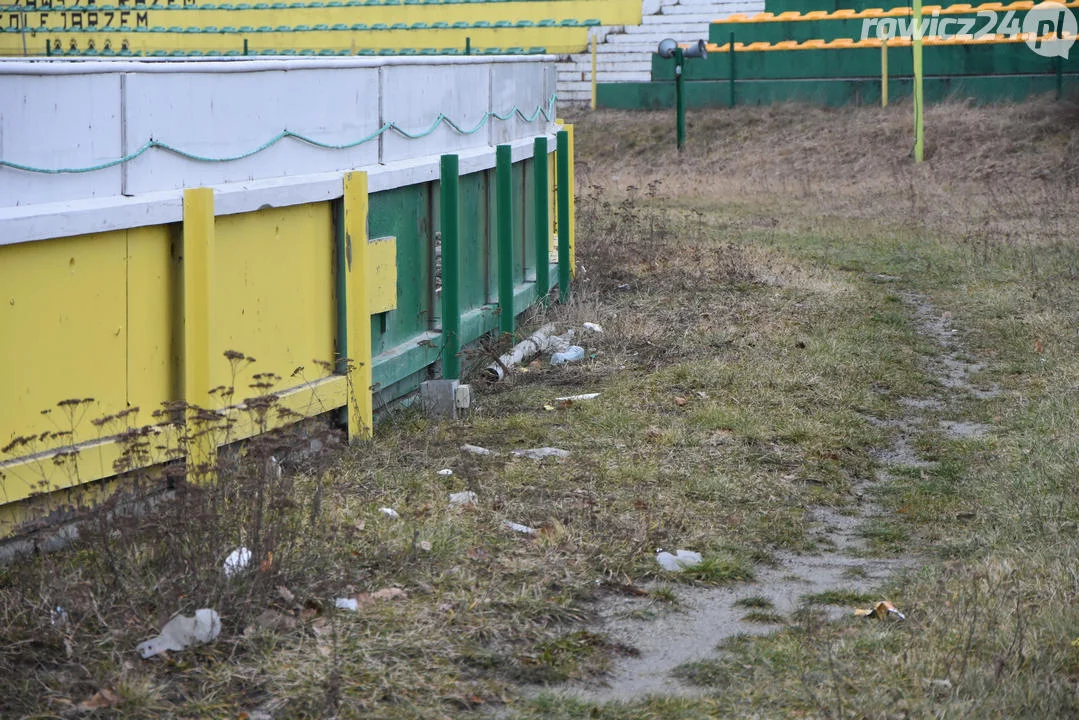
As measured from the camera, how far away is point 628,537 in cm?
536

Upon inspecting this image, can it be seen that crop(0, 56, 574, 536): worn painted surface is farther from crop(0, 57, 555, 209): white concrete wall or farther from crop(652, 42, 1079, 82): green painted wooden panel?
crop(652, 42, 1079, 82): green painted wooden panel

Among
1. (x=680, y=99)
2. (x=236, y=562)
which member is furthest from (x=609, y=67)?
(x=236, y=562)

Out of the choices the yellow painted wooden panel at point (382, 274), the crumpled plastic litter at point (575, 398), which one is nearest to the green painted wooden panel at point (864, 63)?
the crumpled plastic litter at point (575, 398)

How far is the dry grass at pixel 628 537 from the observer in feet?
13.1

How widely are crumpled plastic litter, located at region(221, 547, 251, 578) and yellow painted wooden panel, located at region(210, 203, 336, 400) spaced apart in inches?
48.4

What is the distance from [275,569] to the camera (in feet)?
14.7

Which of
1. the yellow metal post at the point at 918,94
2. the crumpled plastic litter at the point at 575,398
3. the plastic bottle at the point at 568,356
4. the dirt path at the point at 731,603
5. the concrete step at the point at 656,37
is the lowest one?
the dirt path at the point at 731,603

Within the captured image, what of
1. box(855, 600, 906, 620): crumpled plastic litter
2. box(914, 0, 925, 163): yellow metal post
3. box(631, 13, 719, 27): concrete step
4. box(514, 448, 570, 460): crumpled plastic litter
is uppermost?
box(631, 13, 719, 27): concrete step

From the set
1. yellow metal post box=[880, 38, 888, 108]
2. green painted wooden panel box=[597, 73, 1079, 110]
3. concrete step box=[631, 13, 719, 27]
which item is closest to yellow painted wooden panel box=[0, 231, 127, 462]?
green painted wooden panel box=[597, 73, 1079, 110]

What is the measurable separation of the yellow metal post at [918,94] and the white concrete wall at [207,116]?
1359 cm

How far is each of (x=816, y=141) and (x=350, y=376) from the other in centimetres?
1828

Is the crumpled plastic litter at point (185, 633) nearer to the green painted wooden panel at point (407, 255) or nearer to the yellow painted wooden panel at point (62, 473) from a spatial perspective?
the yellow painted wooden panel at point (62, 473)

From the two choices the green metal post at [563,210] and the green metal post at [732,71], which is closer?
the green metal post at [563,210]

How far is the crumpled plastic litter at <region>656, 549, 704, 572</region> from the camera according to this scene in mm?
5180
